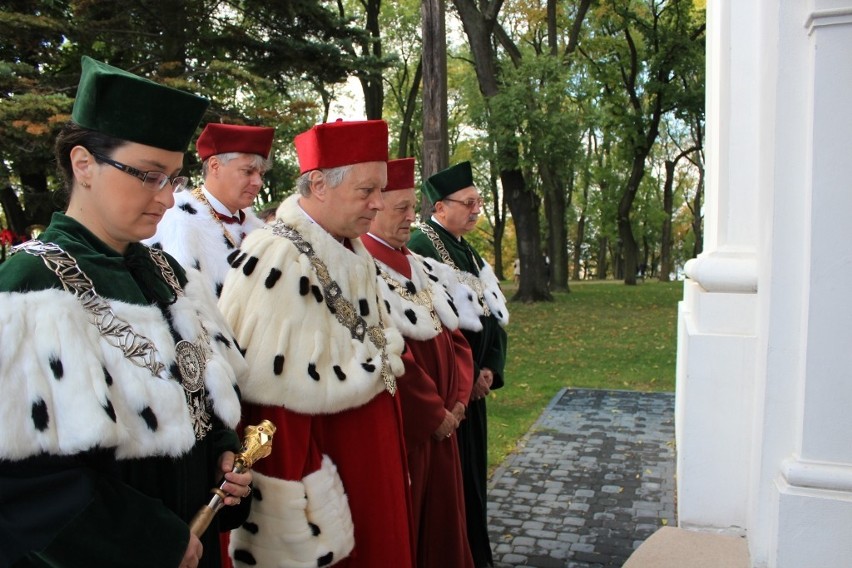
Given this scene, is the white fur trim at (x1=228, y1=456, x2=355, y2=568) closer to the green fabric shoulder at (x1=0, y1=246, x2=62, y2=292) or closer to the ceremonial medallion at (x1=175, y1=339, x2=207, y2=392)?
the ceremonial medallion at (x1=175, y1=339, x2=207, y2=392)

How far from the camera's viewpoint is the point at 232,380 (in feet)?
7.42

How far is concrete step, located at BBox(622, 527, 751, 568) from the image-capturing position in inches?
134

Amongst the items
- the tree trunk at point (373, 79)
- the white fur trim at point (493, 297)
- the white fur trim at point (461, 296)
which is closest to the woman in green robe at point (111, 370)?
the white fur trim at point (461, 296)

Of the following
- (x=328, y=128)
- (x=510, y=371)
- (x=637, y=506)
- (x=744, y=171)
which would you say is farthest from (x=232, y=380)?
(x=510, y=371)

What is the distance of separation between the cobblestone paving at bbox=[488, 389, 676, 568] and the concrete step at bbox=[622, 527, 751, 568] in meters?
0.83

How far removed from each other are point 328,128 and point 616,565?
10.7 ft

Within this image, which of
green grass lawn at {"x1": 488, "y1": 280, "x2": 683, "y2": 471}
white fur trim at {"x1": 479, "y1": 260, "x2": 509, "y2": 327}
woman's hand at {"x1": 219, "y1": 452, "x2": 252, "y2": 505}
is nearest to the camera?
woman's hand at {"x1": 219, "y1": 452, "x2": 252, "y2": 505}

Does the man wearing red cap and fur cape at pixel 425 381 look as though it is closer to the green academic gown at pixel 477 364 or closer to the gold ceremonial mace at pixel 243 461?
the green academic gown at pixel 477 364

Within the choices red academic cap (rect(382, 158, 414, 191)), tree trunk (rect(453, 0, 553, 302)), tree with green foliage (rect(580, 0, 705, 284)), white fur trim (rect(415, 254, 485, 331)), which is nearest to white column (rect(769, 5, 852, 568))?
red academic cap (rect(382, 158, 414, 191))

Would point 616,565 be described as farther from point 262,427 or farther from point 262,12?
point 262,12

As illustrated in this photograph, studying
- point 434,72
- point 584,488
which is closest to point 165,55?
point 434,72

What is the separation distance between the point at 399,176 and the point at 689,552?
2464 mm

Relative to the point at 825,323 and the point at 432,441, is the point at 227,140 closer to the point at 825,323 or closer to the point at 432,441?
the point at 432,441

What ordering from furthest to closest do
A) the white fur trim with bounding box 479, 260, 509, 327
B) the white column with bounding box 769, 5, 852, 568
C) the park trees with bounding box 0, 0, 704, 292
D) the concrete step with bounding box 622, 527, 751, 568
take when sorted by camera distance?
the park trees with bounding box 0, 0, 704, 292 < the white fur trim with bounding box 479, 260, 509, 327 < the concrete step with bounding box 622, 527, 751, 568 < the white column with bounding box 769, 5, 852, 568
